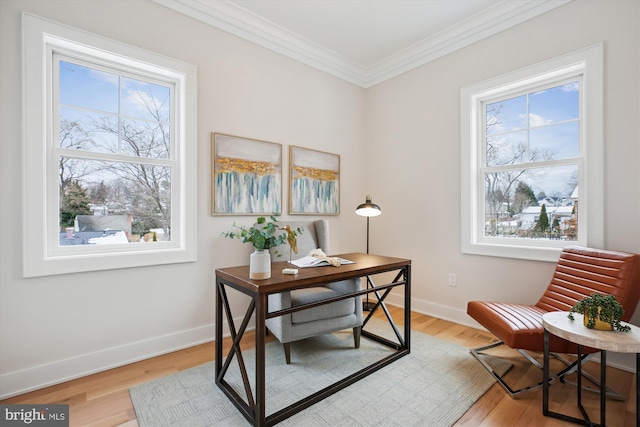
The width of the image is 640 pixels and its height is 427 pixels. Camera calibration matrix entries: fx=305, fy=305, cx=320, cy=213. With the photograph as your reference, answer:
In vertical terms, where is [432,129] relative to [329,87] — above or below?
below

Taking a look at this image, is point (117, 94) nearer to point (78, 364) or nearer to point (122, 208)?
point (122, 208)

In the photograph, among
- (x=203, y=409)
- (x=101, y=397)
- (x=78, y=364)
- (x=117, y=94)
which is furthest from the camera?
(x=117, y=94)

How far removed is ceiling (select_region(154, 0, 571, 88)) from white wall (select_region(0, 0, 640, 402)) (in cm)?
11

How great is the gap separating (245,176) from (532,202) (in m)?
2.57

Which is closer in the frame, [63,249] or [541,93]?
[63,249]

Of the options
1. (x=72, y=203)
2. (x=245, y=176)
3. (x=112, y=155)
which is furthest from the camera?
(x=245, y=176)

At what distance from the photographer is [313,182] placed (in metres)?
3.38

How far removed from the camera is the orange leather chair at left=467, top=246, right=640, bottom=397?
177 cm

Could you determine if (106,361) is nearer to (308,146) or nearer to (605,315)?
(308,146)

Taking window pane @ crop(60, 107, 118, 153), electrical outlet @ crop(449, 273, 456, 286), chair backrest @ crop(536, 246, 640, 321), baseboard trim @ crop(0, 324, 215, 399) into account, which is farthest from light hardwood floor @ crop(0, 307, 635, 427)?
window pane @ crop(60, 107, 118, 153)

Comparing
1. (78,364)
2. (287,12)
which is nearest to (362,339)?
(78,364)

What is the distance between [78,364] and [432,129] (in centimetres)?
360

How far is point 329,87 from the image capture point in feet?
11.7

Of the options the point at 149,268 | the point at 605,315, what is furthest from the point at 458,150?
the point at 149,268
